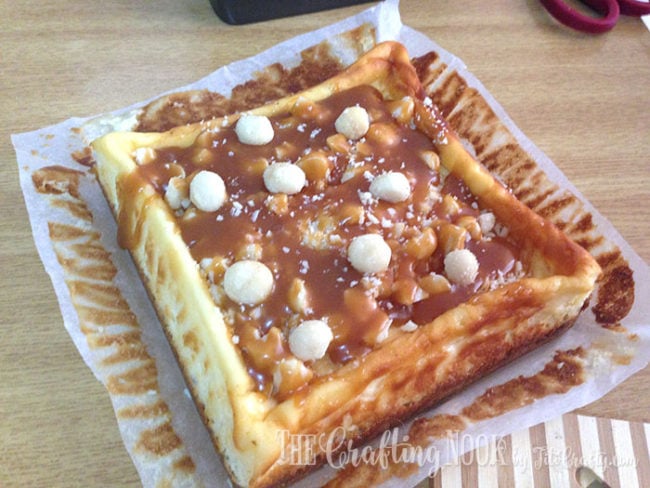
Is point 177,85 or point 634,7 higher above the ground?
point 634,7

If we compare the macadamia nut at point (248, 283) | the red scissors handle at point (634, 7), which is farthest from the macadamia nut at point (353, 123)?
the red scissors handle at point (634, 7)

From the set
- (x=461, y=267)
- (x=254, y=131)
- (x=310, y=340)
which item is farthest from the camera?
(x=254, y=131)

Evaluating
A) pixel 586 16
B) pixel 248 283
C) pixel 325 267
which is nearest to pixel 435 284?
pixel 325 267

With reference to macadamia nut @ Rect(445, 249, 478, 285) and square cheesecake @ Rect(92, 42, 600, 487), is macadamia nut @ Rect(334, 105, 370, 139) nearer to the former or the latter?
square cheesecake @ Rect(92, 42, 600, 487)

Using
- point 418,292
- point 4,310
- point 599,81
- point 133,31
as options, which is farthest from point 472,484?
point 133,31

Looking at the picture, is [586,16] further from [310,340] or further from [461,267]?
[310,340]
